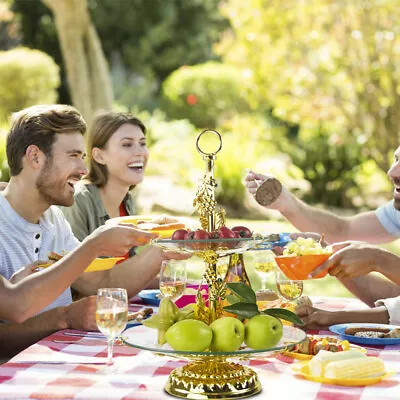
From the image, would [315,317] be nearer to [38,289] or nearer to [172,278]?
[172,278]

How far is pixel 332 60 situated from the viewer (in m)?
12.4

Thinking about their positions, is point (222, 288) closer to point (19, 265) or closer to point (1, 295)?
point (1, 295)

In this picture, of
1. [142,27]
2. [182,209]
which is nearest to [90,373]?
[182,209]

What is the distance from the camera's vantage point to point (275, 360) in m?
2.84

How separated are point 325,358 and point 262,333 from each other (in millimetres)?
318

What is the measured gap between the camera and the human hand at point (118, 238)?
2.83m

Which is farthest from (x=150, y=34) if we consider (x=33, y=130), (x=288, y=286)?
(x=288, y=286)

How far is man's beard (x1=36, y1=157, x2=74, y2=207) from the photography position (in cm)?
383


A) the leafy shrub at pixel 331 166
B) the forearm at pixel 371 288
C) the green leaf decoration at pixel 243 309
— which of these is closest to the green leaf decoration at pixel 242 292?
the green leaf decoration at pixel 243 309

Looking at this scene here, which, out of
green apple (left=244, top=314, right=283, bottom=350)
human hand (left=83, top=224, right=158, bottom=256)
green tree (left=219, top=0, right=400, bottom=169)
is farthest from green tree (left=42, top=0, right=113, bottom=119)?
green apple (left=244, top=314, right=283, bottom=350)

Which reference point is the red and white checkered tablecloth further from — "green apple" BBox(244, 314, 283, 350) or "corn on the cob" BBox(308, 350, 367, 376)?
"green apple" BBox(244, 314, 283, 350)

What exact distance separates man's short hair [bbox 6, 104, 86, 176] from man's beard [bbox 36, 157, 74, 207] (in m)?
0.07

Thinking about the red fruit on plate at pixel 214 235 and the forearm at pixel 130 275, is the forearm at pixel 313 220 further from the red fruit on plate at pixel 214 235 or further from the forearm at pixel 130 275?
the red fruit on plate at pixel 214 235

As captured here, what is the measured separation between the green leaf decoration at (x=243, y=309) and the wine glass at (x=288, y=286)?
732 millimetres
